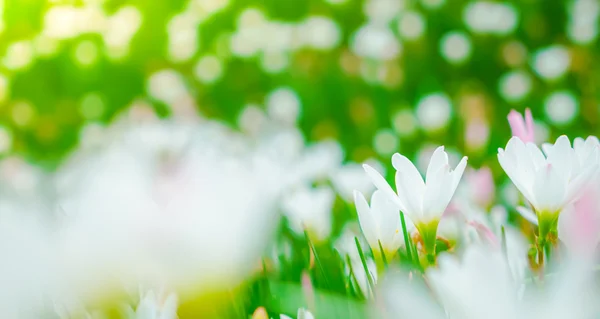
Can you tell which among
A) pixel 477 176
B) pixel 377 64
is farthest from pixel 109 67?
pixel 477 176

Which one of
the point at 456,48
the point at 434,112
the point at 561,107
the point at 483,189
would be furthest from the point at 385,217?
the point at 456,48

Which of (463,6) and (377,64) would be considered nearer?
(377,64)

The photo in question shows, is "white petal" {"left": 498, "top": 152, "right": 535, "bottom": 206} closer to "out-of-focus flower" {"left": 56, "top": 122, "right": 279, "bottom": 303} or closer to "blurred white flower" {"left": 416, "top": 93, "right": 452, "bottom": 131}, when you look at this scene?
"out-of-focus flower" {"left": 56, "top": 122, "right": 279, "bottom": 303}

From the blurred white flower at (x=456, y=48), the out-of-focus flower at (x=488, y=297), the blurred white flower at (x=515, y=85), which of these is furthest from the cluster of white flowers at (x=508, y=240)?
the blurred white flower at (x=456, y=48)

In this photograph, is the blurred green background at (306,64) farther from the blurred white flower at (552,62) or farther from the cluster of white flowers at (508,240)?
the cluster of white flowers at (508,240)

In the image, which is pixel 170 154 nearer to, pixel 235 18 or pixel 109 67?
pixel 109 67

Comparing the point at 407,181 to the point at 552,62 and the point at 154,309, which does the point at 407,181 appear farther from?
the point at 552,62

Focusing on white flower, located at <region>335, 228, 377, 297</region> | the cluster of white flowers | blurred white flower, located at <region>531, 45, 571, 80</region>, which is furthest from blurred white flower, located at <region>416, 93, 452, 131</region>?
the cluster of white flowers
